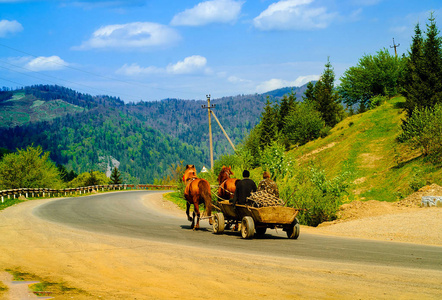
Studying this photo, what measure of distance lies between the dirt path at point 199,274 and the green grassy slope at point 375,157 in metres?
16.1

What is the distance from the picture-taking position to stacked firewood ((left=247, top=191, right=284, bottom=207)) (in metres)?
14.2

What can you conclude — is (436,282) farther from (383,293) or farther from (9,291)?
(9,291)

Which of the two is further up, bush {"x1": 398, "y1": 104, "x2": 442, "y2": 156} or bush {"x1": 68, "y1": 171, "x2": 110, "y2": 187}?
bush {"x1": 398, "y1": 104, "x2": 442, "y2": 156}

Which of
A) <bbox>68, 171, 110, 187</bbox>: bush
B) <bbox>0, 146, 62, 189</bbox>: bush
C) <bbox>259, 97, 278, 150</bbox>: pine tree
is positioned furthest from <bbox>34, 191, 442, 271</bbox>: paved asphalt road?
<bbox>68, 171, 110, 187</bbox>: bush

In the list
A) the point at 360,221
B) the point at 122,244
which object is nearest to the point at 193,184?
the point at 122,244

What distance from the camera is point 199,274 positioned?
8.99 meters

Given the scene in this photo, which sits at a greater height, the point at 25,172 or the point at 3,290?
the point at 25,172

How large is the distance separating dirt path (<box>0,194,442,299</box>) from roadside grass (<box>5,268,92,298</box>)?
0.13m

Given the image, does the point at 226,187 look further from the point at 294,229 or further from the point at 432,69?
the point at 432,69

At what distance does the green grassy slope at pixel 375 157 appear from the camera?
35406mm

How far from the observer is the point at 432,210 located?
63.0 ft

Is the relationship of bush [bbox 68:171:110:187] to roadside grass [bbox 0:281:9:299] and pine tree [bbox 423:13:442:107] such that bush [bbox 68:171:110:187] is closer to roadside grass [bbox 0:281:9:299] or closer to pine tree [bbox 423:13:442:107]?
pine tree [bbox 423:13:442:107]

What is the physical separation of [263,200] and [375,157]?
38.4 metres

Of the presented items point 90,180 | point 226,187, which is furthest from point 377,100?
point 90,180
